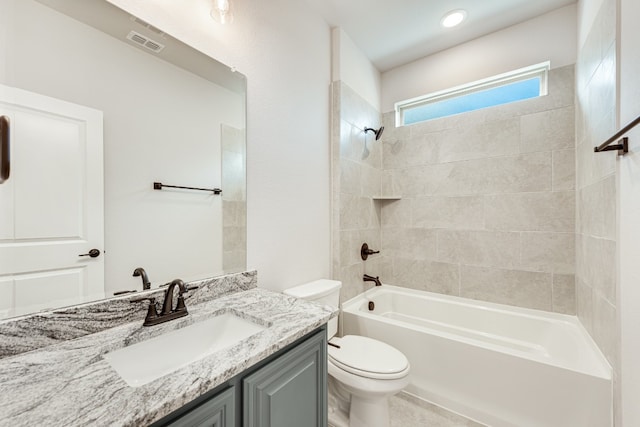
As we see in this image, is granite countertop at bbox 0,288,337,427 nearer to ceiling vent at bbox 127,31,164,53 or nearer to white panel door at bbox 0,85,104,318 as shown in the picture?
white panel door at bbox 0,85,104,318

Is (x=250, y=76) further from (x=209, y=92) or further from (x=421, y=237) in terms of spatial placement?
(x=421, y=237)

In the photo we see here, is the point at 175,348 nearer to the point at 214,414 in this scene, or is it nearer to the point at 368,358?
the point at 214,414

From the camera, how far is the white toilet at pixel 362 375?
1.38 metres

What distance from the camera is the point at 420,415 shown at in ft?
5.46

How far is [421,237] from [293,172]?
150 cm

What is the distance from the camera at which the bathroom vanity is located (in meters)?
0.55

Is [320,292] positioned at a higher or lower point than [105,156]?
lower

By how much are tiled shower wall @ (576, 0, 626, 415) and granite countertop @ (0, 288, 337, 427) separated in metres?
1.48

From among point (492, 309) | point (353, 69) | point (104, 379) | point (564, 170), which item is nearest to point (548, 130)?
point (564, 170)

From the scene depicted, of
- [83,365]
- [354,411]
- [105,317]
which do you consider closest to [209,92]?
[105,317]

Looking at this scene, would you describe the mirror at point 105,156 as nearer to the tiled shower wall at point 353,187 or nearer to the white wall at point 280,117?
the white wall at point 280,117

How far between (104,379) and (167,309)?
0.36m

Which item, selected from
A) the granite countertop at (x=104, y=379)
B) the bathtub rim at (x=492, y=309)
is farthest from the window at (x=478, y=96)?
the granite countertop at (x=104, y=379)

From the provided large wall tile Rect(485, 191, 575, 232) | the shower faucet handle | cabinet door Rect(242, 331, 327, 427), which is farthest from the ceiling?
cabinet door Rect(242, 331, 327, 427)
